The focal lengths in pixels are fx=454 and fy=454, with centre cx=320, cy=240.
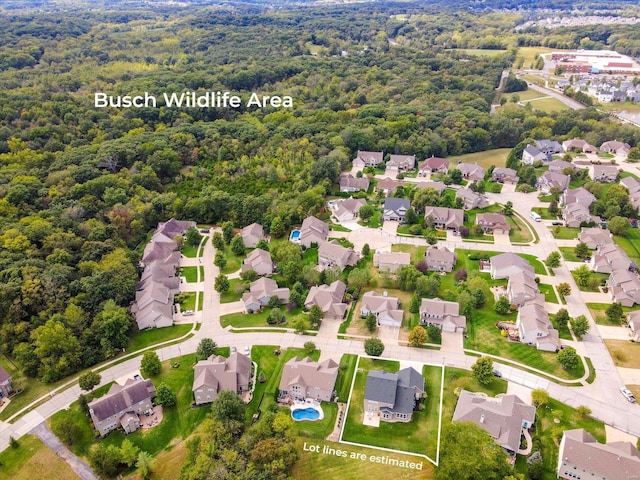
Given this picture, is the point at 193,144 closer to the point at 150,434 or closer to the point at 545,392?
the point at 150,434

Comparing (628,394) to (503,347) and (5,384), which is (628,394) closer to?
(503,347)

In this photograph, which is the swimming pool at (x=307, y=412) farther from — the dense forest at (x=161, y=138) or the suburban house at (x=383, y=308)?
the dense forest at (x=161, y=138)

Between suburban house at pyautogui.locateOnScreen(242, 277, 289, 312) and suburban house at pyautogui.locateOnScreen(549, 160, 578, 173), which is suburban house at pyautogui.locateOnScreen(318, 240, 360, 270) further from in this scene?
suburban house at pyautogui.locateOnScreen(549, 160, 578, 173)

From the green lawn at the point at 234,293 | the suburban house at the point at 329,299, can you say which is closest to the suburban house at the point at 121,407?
the green lawn at the point at 234,293

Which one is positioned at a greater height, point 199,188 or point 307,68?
point 307,68

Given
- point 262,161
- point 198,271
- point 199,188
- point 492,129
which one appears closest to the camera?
point 198,271

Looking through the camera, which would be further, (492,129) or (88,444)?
(492,129)

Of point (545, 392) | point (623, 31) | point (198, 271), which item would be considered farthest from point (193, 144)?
point (623, 31)
